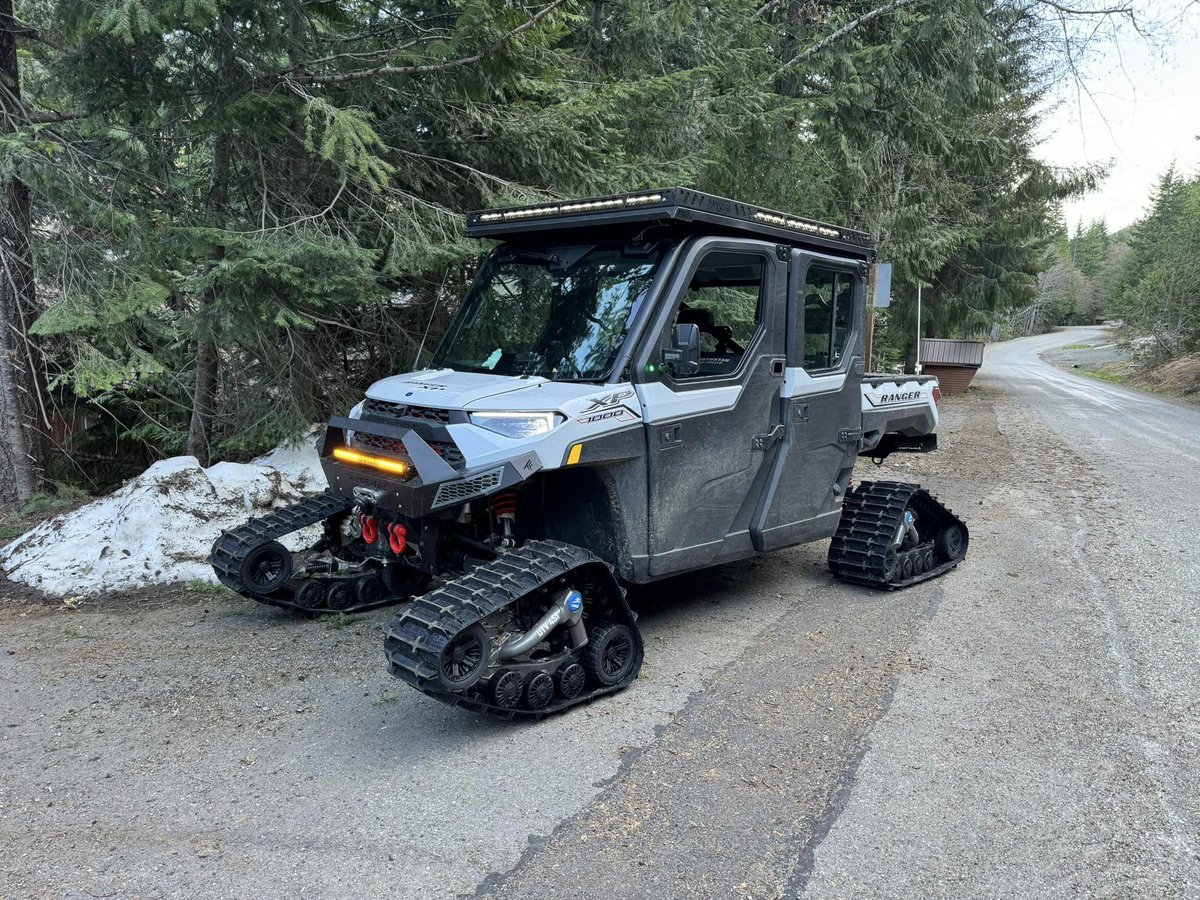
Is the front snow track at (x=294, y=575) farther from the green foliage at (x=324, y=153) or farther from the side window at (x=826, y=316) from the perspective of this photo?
the side window at (x=826, y=316)

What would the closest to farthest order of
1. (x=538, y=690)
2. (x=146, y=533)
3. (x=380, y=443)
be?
(x=538, y=690)
(x=380, y=443)
(x=146, y=533)

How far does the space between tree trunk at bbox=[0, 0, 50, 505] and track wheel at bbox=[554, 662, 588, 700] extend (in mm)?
6696

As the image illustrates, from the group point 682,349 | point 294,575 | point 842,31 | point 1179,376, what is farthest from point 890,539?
point 1179,376

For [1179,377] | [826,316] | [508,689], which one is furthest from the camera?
[1179,377]

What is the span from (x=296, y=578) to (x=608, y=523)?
2.39 m

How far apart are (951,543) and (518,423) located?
4.55 metres

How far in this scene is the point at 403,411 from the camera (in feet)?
16.4

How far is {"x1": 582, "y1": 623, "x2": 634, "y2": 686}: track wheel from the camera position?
465 cm

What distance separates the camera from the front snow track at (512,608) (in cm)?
394

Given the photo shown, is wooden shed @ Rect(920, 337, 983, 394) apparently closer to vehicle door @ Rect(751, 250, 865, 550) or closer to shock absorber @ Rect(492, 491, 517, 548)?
vehicle door @ Rect(751, 250, 865, 550)

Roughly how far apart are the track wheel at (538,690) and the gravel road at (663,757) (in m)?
0.13

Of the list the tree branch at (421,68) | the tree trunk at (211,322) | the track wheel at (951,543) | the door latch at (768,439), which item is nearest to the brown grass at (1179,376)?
the track wheel at (951,543)

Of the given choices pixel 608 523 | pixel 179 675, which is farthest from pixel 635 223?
pixel 179 675

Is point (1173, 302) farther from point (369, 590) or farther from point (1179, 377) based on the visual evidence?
point (369, 590)
